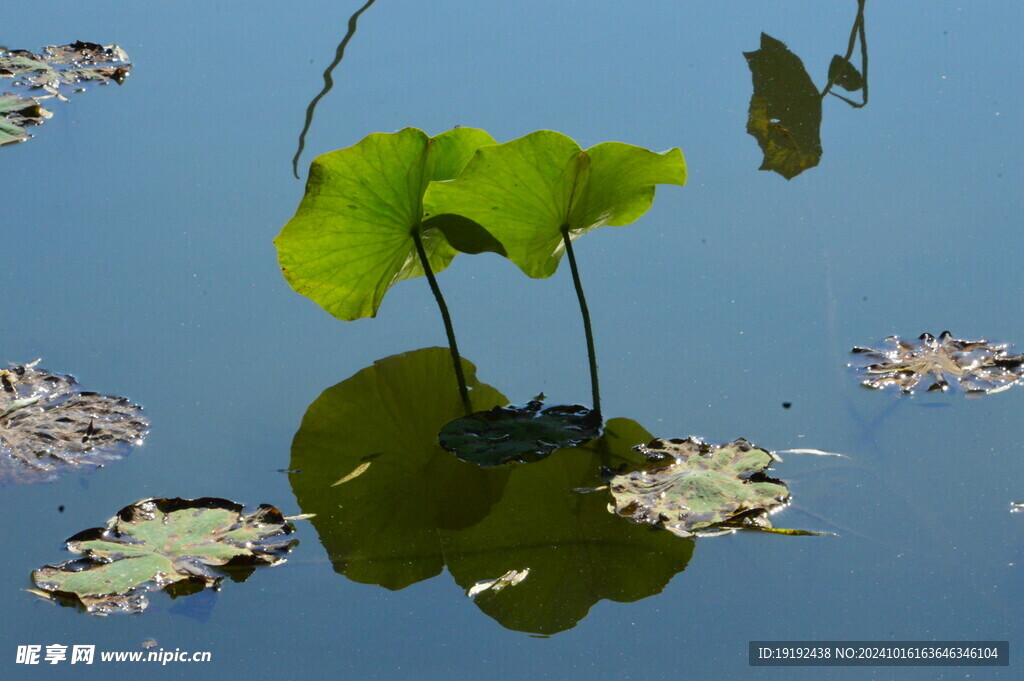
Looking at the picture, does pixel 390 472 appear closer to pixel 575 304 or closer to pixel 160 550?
pixel 160 550

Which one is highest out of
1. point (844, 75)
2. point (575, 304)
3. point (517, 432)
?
point (844, 75)

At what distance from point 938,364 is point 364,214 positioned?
1.13 metres

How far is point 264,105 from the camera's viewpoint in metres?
3.09

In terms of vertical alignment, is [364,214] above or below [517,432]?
above

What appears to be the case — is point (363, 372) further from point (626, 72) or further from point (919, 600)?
point (626, 72)

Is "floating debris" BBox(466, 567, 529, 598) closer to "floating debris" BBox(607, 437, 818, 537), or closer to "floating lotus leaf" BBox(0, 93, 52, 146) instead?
"floating debris" BBox(607, 437, 818, 537)

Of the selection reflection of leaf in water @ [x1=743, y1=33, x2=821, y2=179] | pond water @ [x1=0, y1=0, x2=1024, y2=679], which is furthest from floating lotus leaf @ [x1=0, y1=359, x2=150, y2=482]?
reflection of leaf in water @ [x1=743, y1=33, x2=821, y2=179]

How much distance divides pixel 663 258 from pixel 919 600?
1046 mm

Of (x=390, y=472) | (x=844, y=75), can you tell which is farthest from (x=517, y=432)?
(x=844, y=75)

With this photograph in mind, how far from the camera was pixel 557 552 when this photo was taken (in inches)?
64.3

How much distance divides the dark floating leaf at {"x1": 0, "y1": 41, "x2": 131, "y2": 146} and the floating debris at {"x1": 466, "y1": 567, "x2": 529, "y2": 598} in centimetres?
214

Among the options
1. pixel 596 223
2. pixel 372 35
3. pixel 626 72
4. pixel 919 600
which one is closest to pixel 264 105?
pixel 372 35

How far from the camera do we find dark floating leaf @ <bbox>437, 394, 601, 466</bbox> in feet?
5.93

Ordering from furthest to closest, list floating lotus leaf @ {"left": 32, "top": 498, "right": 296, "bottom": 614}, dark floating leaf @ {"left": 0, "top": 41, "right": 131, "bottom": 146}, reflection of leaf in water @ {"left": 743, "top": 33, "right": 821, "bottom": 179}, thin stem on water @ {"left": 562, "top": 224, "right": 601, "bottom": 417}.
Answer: dark floating leaf @ {"left": 0, "top": 41, "right": 131, "bottom": 146}, reflection of leaf in water @ {"left": 743, "top": 33, "right": 821, "bottom": 179}, thin stem on water @ {"left": 562, "top": 224, "right": 601, "bottom": 417}, floating lotus leaf @ {"left": 32, "top": 498, "right": 296, "bottom": 614}
